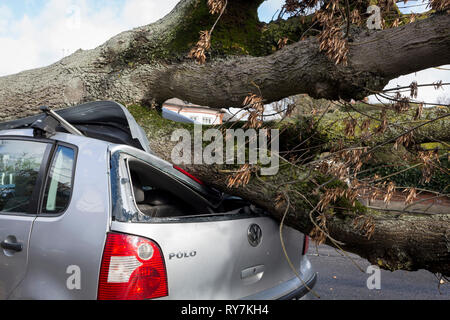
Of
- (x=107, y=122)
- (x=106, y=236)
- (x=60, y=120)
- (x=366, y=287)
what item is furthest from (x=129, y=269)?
(x=366, y=287)

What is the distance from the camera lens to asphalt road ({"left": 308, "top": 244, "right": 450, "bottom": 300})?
4.91 metres

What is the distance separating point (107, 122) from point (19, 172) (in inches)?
36.6

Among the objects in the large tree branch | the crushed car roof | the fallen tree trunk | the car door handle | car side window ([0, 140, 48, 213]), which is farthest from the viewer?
the crushed car roof

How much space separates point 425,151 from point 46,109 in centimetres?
343

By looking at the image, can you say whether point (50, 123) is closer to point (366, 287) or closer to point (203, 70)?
point (203, 70)

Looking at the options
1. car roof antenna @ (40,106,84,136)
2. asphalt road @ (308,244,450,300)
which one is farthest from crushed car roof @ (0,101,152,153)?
asphalt road @ (308,244,450,300)

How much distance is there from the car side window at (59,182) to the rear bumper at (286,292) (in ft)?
4.55

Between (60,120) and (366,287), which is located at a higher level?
(60,120)

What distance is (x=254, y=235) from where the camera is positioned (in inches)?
113

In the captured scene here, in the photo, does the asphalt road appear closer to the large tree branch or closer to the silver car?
the silver car

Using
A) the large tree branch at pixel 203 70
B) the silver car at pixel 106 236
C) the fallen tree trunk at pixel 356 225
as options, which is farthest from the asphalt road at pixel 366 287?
the large tree branch at pixel 203 70

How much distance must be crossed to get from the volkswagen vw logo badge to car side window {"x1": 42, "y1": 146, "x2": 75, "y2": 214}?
1252 mm

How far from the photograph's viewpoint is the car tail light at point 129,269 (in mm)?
2229
